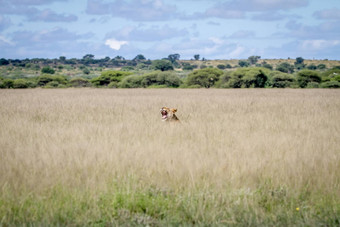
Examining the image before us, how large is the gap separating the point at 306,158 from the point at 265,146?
869 millimetres

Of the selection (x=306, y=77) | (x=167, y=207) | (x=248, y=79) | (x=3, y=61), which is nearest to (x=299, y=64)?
(x=306, y=77)

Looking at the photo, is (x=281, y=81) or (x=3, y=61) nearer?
(x=281, y=81)

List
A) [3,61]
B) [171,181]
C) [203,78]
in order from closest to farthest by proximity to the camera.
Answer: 1. [171,181]
2. [203,78]
3. [3,61]

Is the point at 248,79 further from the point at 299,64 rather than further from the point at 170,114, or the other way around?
the point at 299,64

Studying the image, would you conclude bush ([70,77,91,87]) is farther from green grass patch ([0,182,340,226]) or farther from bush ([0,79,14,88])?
green grass patch ([0,182,340,226])

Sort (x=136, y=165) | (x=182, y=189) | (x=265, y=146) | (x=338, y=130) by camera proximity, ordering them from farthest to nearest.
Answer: (x=338, y=130) → (x=265, y=146) → (x=136, y=165) → (x=182, y=189)

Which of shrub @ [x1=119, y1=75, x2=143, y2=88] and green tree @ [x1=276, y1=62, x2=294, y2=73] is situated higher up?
green tree @ [x1=276, y1=62, x2=294, y2=73]

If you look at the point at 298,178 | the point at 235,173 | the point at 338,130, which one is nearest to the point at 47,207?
the point at 235,173

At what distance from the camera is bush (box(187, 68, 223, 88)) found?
5994 centimetres

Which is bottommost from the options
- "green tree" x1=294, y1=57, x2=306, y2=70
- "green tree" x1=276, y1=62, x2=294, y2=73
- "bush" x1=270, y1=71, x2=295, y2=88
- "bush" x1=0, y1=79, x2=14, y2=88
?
"bush" x1=0, y1=79, x2=14, y2=88

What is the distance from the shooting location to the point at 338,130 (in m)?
7.95

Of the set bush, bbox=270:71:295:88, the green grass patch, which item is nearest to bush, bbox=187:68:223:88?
bush, bbox=270:71:295:88

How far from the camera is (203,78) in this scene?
6097 cm

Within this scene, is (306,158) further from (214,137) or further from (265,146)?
(214,137)
